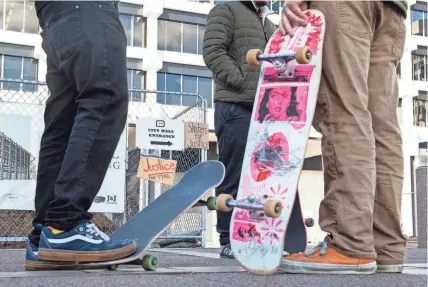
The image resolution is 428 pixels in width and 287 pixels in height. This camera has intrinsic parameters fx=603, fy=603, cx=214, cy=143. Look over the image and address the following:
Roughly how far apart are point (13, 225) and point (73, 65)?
14.8ft

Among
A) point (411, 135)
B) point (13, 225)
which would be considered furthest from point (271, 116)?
point (411, 135)

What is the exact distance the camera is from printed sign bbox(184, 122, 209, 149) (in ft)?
20.9

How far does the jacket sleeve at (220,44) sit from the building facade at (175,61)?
17.9 meters

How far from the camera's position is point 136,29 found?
25.2m

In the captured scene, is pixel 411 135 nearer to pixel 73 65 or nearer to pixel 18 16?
pixel 18 16

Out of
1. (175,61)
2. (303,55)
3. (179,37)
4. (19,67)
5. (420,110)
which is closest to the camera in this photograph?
(303,55)

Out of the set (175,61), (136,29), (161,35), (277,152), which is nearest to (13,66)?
(136,29)

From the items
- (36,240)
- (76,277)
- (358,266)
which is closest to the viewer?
(76,277)

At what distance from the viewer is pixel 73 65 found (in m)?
2.28

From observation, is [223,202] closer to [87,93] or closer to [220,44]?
[87,93]

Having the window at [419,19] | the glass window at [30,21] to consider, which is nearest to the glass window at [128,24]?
the glass window at [30,21]

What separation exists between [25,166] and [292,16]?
14.2 feet

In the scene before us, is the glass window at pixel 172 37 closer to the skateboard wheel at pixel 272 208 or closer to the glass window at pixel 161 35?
the glass window at pixel 161 35

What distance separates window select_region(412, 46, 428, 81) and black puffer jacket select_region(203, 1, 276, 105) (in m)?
26.5
